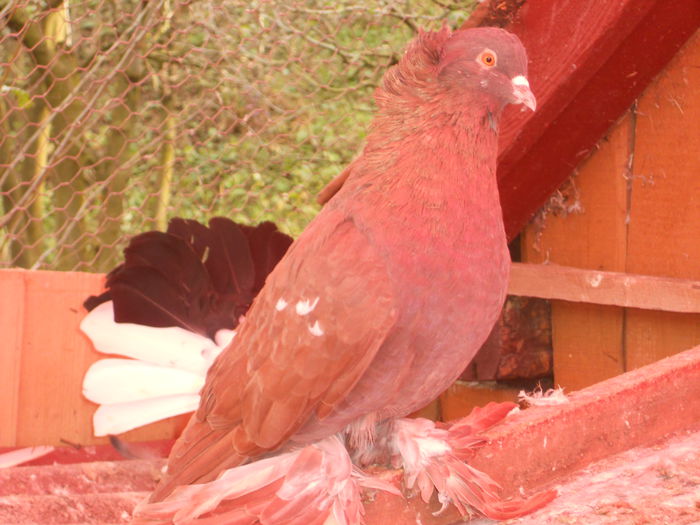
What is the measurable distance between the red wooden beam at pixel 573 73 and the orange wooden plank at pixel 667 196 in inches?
2.4

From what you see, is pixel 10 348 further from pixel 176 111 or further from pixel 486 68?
pixel 486 68

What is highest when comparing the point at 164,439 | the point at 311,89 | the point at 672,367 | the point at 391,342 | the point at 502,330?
the point at 311,89

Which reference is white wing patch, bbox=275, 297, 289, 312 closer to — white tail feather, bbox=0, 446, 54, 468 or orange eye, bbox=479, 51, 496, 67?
orange eye, bbox=479, 51, 496, 67

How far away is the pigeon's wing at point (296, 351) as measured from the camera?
1366 mm

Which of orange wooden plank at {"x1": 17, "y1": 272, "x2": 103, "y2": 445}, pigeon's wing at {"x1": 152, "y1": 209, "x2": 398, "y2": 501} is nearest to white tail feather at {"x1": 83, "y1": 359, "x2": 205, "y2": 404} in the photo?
orange wooden plank at {"x1": 17, "y1": 272, "x2": 103, "y2": 445}

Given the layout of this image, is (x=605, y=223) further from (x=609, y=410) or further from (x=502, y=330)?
(x=609, y=410)

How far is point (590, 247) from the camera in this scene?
8.64 feet

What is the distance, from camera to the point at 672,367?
172 cm

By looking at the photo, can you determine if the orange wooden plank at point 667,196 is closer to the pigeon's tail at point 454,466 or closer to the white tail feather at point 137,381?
the pigeon's tail at point 454,466

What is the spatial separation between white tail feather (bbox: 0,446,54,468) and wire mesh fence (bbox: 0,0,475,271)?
29.7 inches

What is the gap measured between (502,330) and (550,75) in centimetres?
85

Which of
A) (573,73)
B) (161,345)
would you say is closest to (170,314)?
(161,345)

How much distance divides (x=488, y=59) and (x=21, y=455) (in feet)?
5.79

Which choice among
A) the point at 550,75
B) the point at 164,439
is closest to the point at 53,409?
the point at 164,439
